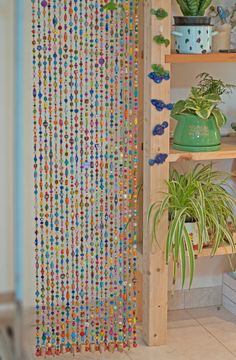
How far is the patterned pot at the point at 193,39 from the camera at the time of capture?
235 centimetres

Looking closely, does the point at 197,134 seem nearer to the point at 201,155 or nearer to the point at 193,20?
the point at 201,155

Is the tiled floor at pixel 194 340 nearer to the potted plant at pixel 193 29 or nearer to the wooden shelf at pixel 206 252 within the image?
the wooden shelf at pixel 206 252

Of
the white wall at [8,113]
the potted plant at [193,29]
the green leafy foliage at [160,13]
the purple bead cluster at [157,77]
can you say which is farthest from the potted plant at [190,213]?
the white wall at [8,113]

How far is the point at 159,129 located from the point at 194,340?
3.08ft

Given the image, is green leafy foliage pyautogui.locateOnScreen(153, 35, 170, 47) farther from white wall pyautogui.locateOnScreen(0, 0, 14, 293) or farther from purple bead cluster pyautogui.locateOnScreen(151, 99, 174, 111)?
white wall pyautogui.locateOnScreen(0, 0, 14, 293)

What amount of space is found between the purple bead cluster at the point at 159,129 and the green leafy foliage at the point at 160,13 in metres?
0.40

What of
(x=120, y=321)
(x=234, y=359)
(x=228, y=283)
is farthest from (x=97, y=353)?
(x=228, y=283)

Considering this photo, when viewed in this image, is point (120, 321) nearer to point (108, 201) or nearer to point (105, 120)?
point (108, 201)

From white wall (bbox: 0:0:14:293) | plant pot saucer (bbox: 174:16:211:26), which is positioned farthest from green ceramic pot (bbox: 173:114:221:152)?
white wall (bbox: 0:0:14:293)

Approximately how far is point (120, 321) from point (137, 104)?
0.89m

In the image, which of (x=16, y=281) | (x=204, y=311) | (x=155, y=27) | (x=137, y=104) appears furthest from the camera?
(x=204, y=311)

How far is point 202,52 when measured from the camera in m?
2.37

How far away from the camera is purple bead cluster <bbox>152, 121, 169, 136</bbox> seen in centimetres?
237

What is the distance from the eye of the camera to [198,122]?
2.43m
